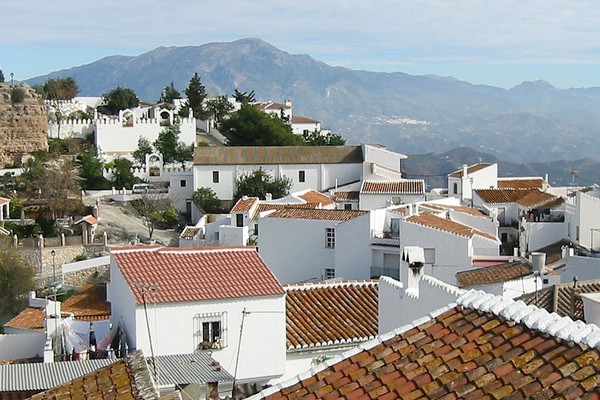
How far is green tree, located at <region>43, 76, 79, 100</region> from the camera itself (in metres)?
66.6

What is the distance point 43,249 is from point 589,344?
34.2 metres

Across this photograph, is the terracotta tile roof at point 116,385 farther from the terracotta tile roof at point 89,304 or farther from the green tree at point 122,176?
the green tree at point 122,176

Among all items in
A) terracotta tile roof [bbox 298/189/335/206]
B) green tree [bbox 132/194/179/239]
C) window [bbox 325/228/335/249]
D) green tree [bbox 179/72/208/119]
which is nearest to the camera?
window [bbox 325/228/335/249]

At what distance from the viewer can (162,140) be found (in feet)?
183

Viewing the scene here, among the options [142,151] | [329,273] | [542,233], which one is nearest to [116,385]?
[329,273]

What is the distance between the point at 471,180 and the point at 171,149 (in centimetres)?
2085

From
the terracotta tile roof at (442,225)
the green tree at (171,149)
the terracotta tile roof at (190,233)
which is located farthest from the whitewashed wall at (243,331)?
the green tree at (171,149)

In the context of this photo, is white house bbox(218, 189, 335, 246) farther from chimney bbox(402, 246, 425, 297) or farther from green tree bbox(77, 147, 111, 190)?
chimney bbox(402, 246, 425, 297)

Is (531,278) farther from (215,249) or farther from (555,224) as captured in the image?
(555,224)

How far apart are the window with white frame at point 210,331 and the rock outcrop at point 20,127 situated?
41.8 meters

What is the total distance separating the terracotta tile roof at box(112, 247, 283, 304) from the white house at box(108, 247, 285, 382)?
0.01m

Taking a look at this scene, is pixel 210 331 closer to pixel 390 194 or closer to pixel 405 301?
pixel 405 301

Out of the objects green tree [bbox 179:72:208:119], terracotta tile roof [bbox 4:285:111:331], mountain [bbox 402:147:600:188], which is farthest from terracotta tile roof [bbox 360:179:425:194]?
mountain [bbox 402:147:600:188]

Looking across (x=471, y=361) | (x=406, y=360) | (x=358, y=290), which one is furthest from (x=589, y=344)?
(x=358, y=290)
